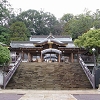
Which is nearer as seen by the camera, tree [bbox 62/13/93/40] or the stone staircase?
the stone staircase

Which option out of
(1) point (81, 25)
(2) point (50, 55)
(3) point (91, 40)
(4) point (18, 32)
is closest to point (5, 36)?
(4) point (18, 32)

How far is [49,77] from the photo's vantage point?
20.3m

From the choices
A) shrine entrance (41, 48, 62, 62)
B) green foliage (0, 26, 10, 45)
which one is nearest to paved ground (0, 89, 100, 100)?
shrine entrance (41, 48, 62, 62)

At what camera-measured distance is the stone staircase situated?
1819 centimetres

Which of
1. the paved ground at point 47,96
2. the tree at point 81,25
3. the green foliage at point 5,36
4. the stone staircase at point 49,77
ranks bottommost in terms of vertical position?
the stone staircase at point 49,77

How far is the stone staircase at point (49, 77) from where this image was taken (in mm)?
18188

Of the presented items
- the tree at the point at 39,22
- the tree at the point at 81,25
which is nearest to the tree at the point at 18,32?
the tree at the point at 81,25

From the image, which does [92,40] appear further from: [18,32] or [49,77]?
[18,32]

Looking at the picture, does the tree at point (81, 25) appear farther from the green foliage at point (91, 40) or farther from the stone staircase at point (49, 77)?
the stone staircase at point (49, 77)

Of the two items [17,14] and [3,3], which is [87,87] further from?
[17,14]

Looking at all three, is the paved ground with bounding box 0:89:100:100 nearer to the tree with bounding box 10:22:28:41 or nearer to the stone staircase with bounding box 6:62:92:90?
the stone staircase with bounding box 6:62:92:90

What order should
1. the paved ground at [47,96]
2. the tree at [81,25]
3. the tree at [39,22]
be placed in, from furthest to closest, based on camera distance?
the tree at [39,22] → the tree at [81,25] → the paved ground at [47,96]

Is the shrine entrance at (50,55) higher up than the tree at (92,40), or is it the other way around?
the tree at (92,40)

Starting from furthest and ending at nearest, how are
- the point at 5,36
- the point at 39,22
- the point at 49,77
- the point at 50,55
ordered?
1. the point at 39,22
2. the point at 5,36
3. the point at 50,55
4. the point at 49,77
